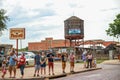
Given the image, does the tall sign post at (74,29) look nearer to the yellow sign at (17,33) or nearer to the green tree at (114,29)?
the green tree at (114,29)

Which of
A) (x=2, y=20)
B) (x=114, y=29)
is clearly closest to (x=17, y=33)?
→ (x=2, y=20)

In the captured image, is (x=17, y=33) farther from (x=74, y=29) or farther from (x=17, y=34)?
(x=74, y=29)

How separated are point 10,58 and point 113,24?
67.1 metres

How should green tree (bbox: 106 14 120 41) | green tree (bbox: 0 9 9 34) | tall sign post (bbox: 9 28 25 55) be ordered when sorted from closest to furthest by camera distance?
1. tall sign post (bbox: 9 28 25 55)
2. green tree (bbox: 0 9 9 34)
3. green tree (bbox: 106 14 120 41)

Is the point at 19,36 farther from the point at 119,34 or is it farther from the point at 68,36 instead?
the point at 119,34

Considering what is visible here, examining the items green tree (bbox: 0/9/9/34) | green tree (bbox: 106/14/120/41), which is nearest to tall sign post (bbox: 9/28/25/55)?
green tree (bbox: 0/9/9/34)

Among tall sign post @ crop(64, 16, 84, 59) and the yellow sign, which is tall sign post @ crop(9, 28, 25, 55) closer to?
the yellow sign

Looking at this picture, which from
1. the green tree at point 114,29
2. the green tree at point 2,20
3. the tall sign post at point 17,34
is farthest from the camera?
the green tree at point 114,29

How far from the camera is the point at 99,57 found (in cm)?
8700

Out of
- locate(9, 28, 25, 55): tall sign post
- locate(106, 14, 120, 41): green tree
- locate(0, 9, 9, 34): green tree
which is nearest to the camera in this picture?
locate(9, 28, 25, 55): tall sign post

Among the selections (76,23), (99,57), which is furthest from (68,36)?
(99,57)

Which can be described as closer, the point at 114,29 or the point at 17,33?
the point at 17,33

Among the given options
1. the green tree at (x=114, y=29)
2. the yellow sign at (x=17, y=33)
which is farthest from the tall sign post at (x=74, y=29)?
the yellow sign at (x=17, y=33)

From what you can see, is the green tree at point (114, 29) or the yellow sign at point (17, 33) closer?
the yellow sign at point (17, 33)
